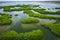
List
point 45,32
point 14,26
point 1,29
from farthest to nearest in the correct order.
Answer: point 14,26 < point 1,29 < point 45,32

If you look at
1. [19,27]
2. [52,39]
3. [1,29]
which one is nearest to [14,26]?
[19,27]

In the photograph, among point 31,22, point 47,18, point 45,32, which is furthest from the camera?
point 47,18

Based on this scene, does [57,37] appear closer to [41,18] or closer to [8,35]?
[8,35]

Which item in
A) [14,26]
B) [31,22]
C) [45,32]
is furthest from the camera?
[31,22]

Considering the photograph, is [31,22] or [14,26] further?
[31,22]

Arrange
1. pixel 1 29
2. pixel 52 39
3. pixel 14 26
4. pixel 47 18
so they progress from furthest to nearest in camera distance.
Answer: pixel 47 18 < pixel 14 26 < pixel 1 29 < pixel 52 39

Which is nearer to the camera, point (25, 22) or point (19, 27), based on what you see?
point (19, 27)

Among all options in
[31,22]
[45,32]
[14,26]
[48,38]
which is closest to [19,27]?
[14,26]

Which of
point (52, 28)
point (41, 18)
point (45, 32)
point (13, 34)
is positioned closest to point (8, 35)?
point (13, 34)

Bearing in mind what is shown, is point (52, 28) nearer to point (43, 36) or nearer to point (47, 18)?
point (43, 36)
